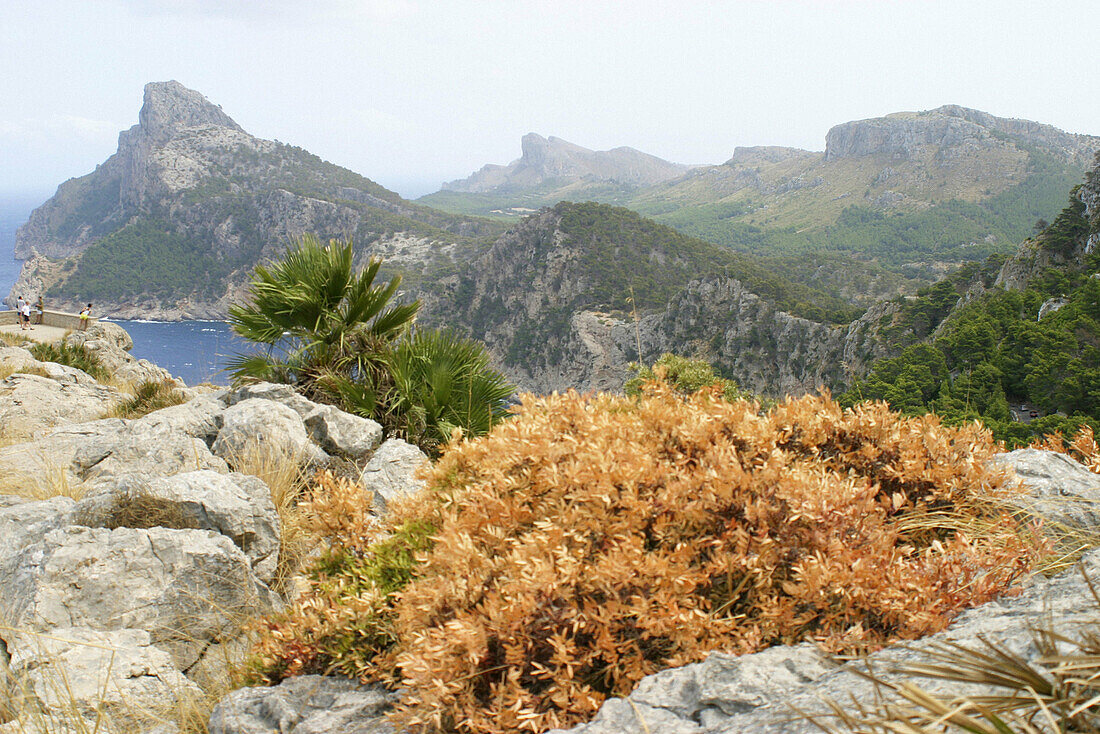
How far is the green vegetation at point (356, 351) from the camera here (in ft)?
21.0

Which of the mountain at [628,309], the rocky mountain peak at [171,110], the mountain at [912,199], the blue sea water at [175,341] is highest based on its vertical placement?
the rocky mountain peak at [171,110]

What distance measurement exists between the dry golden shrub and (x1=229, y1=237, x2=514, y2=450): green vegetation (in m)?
3.59

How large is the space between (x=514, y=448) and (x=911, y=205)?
570 feet

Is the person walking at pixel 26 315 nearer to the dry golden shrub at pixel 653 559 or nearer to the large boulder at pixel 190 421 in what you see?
the large boulder at pixel 190 421

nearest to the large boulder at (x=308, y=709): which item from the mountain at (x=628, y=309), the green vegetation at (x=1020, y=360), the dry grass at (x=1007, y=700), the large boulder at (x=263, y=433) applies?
the dry grass at (x=1007, y=700)

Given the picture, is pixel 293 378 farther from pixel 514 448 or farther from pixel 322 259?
pixel 514 448

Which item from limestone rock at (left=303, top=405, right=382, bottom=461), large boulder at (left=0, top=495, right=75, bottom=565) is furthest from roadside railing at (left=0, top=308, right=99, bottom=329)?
large boulder at (left=0, top=495, right=75, bottom=565)

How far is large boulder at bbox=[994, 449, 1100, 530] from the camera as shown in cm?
235

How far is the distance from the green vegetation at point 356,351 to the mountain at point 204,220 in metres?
120

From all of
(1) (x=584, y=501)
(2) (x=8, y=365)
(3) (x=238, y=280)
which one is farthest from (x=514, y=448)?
(3) (x=238, y=280)

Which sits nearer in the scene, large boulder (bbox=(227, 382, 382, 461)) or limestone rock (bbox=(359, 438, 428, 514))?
limestone rock (bbox=(359, 438, 428, 514))

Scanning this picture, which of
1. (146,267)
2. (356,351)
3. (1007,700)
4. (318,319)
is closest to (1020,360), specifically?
(356,351)

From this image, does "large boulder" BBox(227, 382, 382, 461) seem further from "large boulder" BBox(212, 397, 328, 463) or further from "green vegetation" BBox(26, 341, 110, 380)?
"green vegetation" BBox(26, 341, 110, 380)

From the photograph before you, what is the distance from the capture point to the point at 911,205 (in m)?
147
